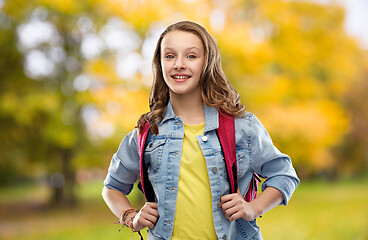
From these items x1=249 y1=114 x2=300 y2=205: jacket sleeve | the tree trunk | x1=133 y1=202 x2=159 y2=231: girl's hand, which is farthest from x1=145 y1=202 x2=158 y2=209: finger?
the tree trunk

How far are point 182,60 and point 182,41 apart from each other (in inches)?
2.5

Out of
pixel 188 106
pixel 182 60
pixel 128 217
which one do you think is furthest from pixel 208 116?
pixel 128 217

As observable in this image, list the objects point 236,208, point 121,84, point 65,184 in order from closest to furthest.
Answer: point 236,208
point 121,84
point 65,184

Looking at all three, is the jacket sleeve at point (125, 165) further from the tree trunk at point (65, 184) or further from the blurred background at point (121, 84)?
the tree trunk at point (65, 184)

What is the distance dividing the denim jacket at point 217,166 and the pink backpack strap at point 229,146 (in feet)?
0.05

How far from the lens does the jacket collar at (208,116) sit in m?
1.46

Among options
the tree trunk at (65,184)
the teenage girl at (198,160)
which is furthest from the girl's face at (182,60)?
the tree trunk at (65,184)

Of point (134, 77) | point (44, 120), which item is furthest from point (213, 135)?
point (44, 120)

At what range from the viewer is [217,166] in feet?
4.66

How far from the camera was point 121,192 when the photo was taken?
1.61 metres

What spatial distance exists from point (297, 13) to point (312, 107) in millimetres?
3384

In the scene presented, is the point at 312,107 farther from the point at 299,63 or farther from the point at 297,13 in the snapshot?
the point at 297,13

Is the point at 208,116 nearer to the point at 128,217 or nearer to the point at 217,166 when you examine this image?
the point at 217,166

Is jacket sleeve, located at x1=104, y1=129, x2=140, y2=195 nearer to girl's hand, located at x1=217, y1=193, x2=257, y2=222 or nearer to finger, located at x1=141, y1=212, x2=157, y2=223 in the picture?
finger, located at x1=141, y1=212, x2=157, y2=223
